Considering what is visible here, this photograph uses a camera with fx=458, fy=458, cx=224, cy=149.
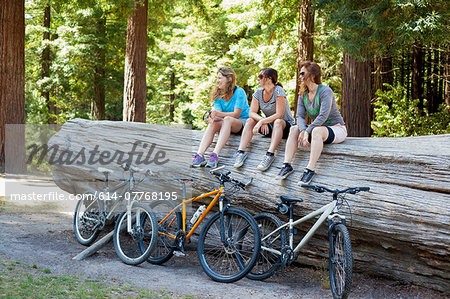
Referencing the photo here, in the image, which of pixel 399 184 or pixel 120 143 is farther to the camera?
pixel 120 143

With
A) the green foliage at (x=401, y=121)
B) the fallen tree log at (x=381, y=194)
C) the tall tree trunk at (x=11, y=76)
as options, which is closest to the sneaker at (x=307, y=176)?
the fallen tree log at (x=381, y=194)

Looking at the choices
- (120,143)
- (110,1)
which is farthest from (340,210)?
(110,1)

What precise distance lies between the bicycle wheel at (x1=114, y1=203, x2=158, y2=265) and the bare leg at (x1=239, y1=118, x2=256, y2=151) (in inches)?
56.6

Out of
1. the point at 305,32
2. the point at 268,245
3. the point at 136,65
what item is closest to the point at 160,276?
the point at 268,245

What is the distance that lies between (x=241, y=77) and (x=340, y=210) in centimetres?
1397

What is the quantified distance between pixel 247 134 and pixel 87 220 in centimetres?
263

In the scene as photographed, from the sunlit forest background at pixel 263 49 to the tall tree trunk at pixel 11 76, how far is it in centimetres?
180

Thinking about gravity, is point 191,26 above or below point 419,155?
above

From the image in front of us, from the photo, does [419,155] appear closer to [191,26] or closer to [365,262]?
[365,262]

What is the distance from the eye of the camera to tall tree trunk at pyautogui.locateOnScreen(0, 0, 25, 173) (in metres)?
11.7

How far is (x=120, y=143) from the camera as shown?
7.41 meters

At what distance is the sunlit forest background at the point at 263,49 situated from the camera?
7.68 m

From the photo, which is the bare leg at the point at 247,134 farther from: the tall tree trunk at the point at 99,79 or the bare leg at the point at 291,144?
the tall tree trunk at the point at 99,79

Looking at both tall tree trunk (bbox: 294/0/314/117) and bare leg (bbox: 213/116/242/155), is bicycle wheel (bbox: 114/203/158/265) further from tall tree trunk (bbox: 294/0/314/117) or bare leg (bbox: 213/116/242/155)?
tall tree trunk (bbox: 294/0/314/117)
